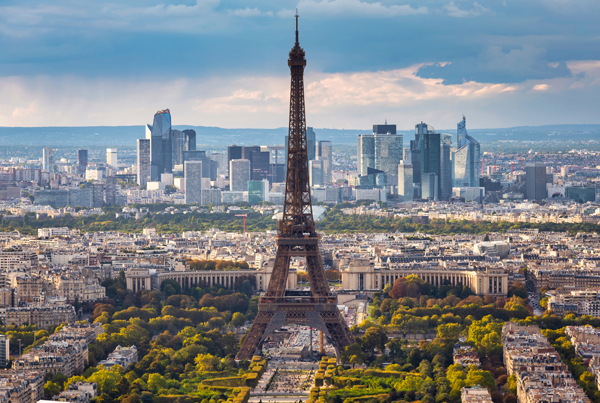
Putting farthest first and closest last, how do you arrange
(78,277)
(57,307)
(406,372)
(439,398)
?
(78,277)
(57,307)
(406,372)
(439,398)

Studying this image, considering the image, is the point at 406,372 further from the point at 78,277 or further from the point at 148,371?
the point at 78,277

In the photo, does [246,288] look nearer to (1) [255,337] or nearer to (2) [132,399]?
(1) [255,337]

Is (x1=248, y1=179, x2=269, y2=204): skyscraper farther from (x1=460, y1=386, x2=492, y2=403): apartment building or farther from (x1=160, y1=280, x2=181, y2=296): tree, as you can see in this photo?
(x1=460, y1=386, x2=492, y2=403): apartment building

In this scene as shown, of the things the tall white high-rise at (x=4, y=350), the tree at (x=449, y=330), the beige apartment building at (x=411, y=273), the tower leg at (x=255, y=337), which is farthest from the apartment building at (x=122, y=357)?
the beige apartment building at (x=411, y=273)

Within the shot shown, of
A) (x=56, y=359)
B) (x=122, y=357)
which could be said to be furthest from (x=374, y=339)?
(x=56, y=359)

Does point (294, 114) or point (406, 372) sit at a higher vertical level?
point (294, 114)

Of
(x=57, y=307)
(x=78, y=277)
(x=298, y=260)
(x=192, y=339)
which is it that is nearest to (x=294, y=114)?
(x=192, y=339)

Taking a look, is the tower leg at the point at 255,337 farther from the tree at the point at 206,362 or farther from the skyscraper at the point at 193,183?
the skyscraper at the point at 193,183
